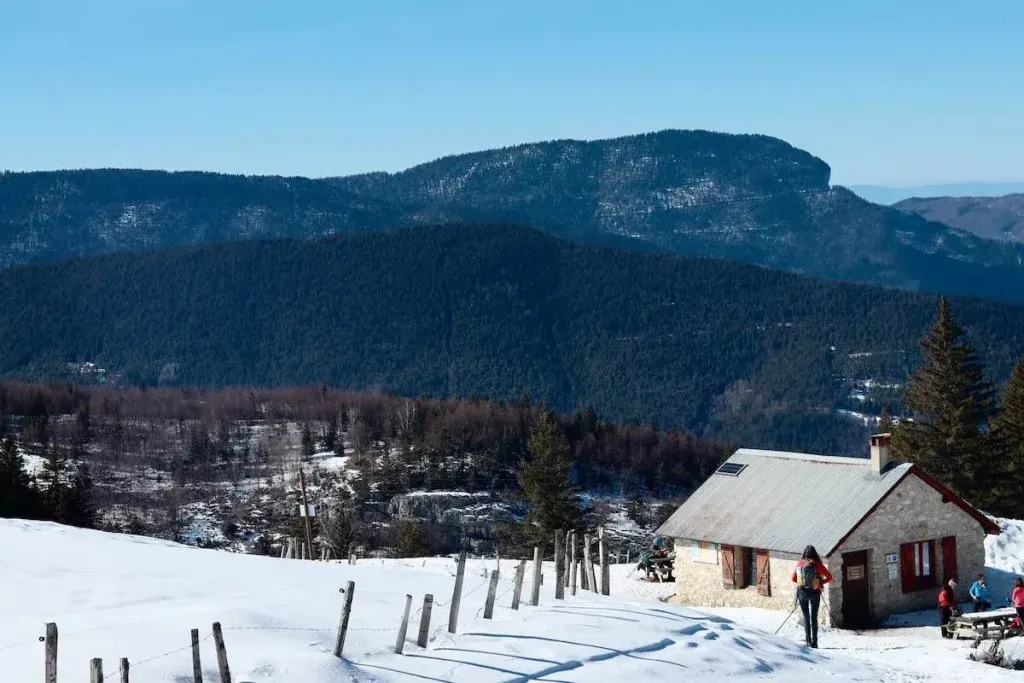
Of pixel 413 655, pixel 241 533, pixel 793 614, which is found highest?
pixel 413 655

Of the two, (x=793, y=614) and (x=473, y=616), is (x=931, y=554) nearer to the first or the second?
(x=793, y=614)

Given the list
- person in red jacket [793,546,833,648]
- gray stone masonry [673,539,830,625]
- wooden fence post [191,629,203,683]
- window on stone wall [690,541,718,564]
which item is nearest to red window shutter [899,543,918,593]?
gray stone masonry [673,539,830,625]

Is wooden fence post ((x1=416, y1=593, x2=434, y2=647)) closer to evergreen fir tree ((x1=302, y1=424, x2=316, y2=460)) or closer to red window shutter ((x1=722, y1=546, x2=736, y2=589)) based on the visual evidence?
red window shutter ((x1=722, y1=546, x2=736, y2=589))

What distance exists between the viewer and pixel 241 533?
124938 millimetres

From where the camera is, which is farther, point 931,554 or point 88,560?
point 931,554

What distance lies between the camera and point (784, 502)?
4138 centimetres

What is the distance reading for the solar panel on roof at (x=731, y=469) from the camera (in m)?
44.4

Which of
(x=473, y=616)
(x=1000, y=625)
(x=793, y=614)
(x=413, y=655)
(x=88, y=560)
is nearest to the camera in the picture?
(x=413, y=655)

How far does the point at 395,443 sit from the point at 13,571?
138651 mm

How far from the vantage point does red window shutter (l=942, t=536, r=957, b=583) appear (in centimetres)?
4059

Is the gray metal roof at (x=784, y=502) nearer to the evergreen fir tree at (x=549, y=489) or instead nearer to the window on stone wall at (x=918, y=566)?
the window on stone wall at (x=918, y=566)

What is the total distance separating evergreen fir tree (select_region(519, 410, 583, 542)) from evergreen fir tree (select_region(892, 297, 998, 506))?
1501 cm

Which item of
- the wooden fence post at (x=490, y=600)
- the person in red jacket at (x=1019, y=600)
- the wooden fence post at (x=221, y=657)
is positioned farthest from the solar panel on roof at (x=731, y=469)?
the wooden fence post at (x=221, y=657)

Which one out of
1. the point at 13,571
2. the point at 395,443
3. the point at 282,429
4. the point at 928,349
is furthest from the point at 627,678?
the point at 282,429
